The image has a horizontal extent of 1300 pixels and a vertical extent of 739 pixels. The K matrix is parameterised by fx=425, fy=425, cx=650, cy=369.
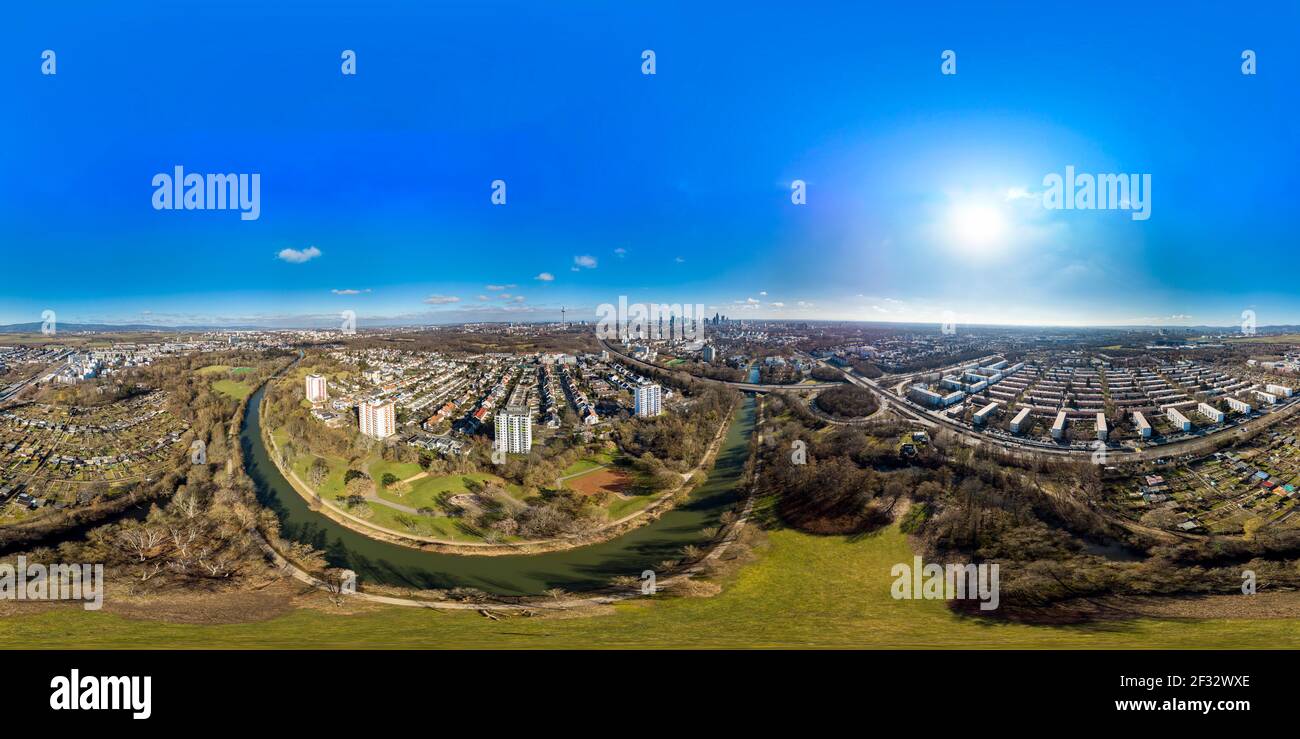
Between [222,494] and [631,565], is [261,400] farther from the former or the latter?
[631,565]

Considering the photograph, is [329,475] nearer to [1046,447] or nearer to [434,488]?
[434,488]

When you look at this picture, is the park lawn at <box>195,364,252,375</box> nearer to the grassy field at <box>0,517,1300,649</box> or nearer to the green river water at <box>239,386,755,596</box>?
the green river water at <box>239,386,755,596</box>

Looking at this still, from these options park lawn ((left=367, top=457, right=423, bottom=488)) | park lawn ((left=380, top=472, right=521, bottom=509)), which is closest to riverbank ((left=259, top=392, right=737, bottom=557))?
park lawn ((left=380, top=472, right=521, bottom=509))

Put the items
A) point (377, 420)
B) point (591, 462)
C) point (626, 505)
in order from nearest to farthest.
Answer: point (626, 505), point (591, 462), point (377, 420)

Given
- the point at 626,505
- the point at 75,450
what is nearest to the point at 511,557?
the point at 626,505

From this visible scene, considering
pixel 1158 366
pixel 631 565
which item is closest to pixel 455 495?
pixel 631 565

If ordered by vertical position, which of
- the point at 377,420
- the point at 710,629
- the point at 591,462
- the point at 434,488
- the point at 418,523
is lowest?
the point at 418,523

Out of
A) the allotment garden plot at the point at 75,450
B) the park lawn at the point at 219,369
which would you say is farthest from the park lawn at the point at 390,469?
the park lawn at the point at 219,369

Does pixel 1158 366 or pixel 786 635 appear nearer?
pixel 786 635
